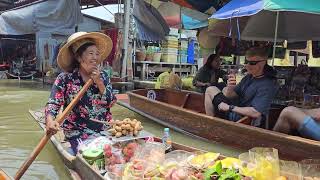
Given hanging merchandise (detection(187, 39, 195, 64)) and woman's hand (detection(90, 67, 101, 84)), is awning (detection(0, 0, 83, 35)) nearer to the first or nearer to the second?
hanging merchandise (detection(187, 39, 195, 64))

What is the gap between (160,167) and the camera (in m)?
2.65

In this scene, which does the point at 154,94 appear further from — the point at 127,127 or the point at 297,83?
the point at 127,127

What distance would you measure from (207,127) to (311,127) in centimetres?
166

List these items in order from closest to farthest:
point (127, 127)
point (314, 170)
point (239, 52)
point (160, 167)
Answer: point (314, 170) → point (160, 167) → point (127, 127) → point (239, 52)

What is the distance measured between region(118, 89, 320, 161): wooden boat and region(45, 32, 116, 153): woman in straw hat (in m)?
1.68

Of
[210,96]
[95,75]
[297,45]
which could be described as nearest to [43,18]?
[297,45]

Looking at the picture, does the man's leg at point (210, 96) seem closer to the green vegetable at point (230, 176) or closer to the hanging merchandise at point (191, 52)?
the green vegetable at point (230, 176)

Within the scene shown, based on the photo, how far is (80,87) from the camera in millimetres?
3504

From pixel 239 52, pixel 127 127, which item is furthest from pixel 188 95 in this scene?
pixel 127 127

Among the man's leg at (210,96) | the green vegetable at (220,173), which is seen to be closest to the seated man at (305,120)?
the man's leg at (210,96)

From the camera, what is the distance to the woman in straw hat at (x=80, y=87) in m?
3.41

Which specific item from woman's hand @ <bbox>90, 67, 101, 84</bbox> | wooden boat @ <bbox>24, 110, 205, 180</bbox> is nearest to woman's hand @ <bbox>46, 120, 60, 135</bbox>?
wooden boat @ <bbox>24, 110, 205, 180</bbox>

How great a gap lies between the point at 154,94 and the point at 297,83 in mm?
2686

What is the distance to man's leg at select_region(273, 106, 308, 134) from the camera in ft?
12.5
